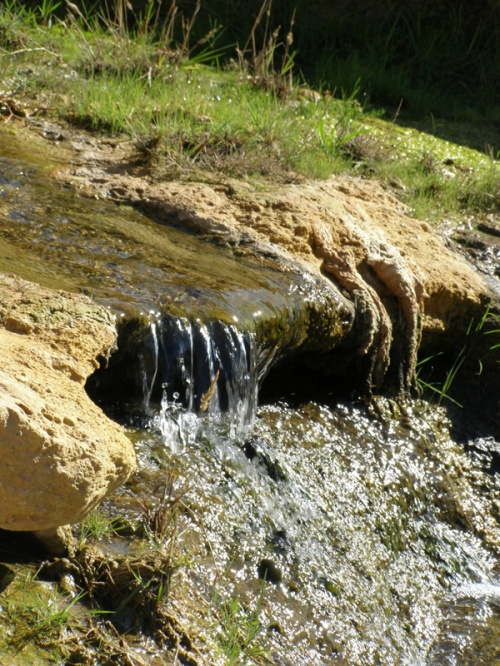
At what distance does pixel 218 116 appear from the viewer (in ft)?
20.1

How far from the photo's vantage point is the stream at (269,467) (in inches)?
129

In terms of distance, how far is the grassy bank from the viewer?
5.66 m

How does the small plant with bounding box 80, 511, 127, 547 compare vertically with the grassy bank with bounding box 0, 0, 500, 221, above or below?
below

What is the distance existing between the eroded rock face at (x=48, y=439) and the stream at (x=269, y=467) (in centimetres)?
51

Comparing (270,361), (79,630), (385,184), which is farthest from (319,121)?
(79,630)

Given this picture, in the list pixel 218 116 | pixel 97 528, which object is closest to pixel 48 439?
pixel 97 528

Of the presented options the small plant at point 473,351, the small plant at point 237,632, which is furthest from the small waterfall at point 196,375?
the small plant at point 473,351

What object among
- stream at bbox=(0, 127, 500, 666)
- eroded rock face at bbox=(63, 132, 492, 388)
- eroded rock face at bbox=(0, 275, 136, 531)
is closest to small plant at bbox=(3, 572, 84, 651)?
eroded rock face at bbox=(0, 275, 136, 531)

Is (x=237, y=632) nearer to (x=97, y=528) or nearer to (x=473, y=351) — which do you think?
(x=97, y=528)

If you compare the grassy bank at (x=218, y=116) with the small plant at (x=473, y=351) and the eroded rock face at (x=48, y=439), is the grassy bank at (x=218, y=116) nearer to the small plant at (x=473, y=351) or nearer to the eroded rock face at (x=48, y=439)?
the small plant at (x=473, y=351)

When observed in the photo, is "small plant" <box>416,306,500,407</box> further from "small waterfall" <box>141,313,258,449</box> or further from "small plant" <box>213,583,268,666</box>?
"small plant" <box>213,583,268,666</box>

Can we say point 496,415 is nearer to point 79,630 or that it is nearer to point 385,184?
point 385,184

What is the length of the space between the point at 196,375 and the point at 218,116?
9.25ft

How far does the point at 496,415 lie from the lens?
5.16 meters
